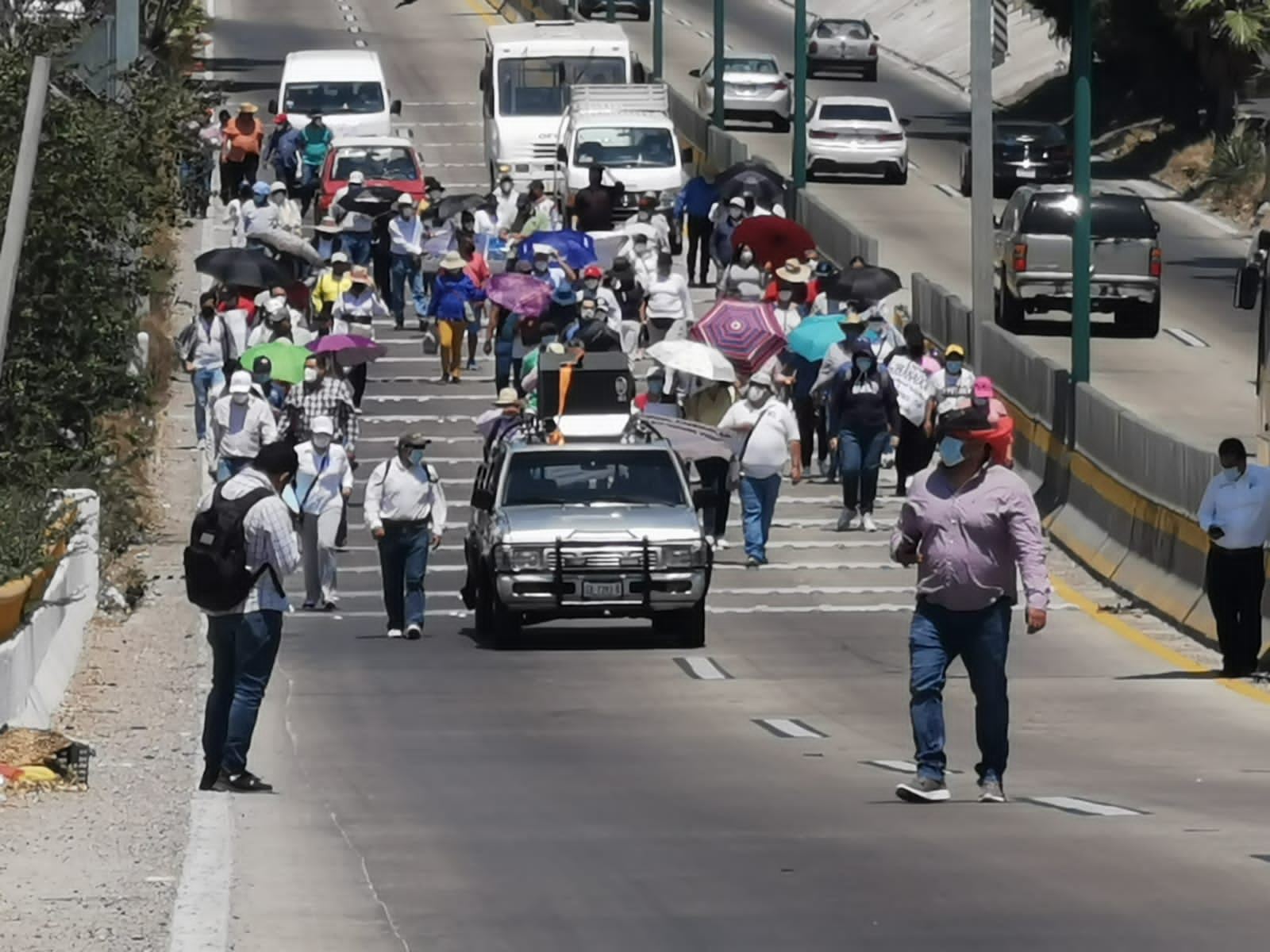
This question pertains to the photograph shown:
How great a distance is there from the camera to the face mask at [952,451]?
46.6ft

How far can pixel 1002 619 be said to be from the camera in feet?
47.1

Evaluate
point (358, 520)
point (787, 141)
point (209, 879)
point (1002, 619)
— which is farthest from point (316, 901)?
point (787, 141)

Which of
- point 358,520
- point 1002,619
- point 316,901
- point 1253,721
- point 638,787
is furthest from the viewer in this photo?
point 358,520

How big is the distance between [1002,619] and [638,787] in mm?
2347

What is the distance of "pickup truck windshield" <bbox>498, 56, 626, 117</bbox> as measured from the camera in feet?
182

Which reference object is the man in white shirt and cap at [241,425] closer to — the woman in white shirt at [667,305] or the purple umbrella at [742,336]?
the purple umbrella at [742,336]

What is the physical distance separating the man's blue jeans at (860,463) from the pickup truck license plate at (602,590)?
631 centimetres

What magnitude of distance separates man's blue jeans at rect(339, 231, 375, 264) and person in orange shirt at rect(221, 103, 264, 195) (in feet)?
27.0

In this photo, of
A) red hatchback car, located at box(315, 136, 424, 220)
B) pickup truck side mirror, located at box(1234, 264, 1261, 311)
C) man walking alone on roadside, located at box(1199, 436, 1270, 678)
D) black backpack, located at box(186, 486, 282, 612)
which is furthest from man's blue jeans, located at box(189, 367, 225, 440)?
black backpack, located at box(186, 486, 282, 612)

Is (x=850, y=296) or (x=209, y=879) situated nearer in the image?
(x=209, y=879)

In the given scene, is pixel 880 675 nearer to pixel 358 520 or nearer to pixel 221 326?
pixel 358 520

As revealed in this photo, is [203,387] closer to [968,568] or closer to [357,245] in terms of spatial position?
[357,245]

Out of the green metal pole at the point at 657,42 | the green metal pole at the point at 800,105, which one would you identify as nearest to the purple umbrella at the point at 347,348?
the green metal pole at the point at 800,105

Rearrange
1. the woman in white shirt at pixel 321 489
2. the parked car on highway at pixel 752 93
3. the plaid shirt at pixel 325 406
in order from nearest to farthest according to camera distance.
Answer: the woman in white shirt at pixel 321 489, the plaid shirt at pixel 325 406, the parked car on highway at pixel 752 93
